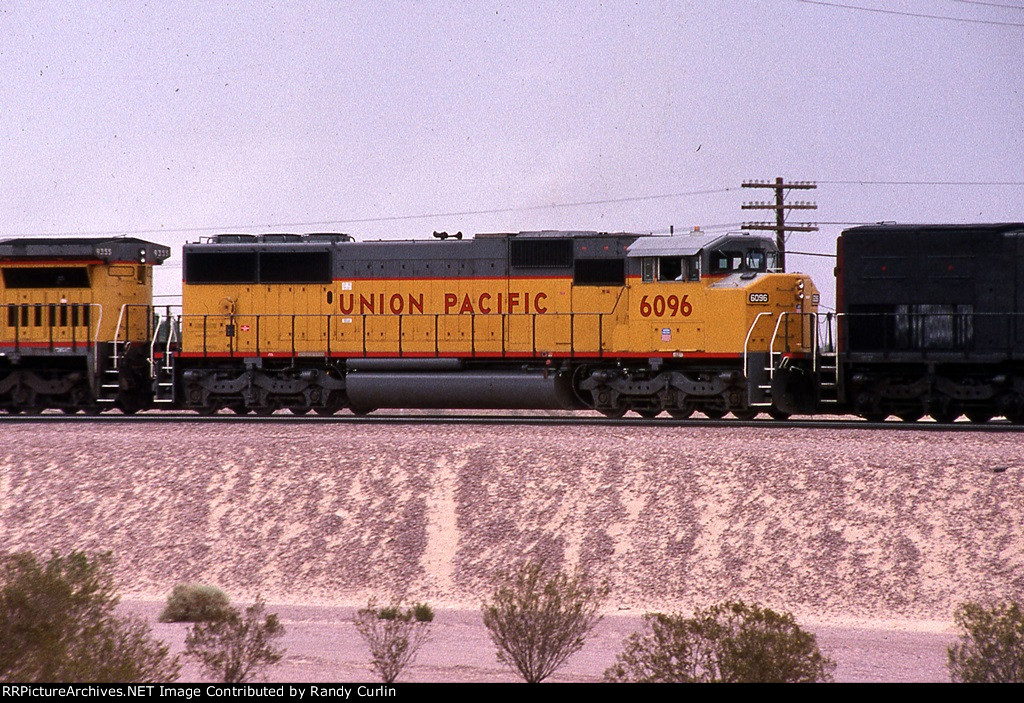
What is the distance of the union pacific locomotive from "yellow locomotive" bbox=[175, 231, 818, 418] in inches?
1.5

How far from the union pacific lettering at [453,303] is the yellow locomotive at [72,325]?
4.87 meters

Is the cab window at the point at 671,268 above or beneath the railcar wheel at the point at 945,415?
above

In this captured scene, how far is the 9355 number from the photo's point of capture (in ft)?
66.2

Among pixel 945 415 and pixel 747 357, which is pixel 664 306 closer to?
pixel 747 357

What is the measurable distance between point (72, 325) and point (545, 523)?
12.7 m

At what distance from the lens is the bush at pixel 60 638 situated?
843 centimetres

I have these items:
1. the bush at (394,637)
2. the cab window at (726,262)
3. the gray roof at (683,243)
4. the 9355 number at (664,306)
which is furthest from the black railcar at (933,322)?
the bush at (394,637)

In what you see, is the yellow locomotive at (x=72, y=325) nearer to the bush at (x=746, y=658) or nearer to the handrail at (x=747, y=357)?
the handrail at (x=747, y=357)

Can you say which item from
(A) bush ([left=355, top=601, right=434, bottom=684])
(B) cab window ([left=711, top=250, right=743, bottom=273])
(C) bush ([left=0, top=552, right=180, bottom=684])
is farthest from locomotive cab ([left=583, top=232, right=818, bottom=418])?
(C) bush ([left=0, top=552, right=180, bottom=684])

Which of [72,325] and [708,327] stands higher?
[72,325]

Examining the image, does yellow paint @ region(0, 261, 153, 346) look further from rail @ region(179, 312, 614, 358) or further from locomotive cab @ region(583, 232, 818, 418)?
locomotive cab @ region(583, 232, 818, 418)

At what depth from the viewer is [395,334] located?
72.3 feet

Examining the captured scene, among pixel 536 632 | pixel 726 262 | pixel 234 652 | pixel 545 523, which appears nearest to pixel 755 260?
pixel 726 262

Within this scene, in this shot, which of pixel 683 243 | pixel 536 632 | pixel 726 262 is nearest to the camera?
pixel 536 632
